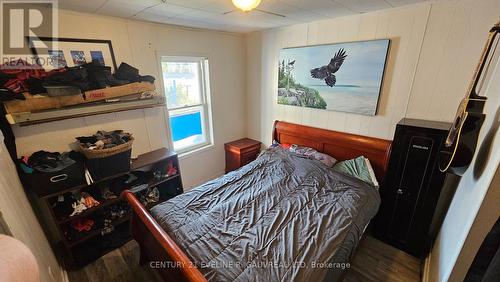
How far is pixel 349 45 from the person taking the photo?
2.30 metres

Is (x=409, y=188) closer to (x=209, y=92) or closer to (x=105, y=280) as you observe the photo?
(x=209, y=92)

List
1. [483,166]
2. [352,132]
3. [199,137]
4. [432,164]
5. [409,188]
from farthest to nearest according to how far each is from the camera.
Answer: [199,137] → [352,132] → [409,188] → [432,164] → [483,166]

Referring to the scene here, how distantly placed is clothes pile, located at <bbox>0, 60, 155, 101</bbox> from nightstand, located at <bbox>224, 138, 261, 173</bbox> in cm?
173

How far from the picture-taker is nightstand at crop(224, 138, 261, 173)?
10.9 ft

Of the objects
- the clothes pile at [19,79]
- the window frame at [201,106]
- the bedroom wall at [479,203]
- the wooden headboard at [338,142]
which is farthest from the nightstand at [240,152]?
the bedroom wall at [479,203]

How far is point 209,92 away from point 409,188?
2696mm

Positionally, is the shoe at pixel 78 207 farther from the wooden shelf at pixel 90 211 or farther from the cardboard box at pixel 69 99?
the cardboard box at pixel 69 99

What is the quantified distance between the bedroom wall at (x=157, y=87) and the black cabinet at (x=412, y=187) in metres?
2.35

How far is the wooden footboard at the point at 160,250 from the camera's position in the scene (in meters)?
1.08

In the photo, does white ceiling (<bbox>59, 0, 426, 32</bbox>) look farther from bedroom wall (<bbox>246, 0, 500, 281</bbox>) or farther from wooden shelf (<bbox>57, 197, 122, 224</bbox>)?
wooden shelf (<bbox>57, 197, 122, 224</bbox>)

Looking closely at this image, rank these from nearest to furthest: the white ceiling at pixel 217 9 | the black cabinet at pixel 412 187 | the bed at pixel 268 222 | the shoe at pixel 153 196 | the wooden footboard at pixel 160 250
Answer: the wooden footboard at pixel 160 250 → the bed at pixel 268 222 → the white ceiling at pixel 217 9 → the black cabinet at pixel 412 187 → the shoe at pixel 153 196

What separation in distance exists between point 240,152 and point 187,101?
1097 mm

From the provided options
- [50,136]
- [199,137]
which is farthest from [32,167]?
[199,137]

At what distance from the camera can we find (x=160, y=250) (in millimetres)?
1481
